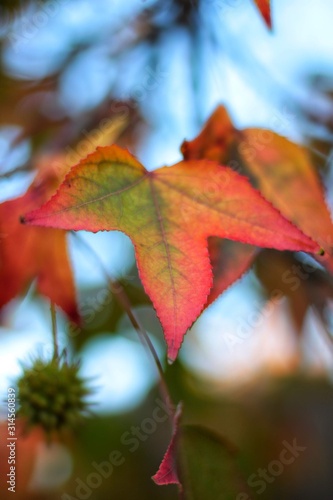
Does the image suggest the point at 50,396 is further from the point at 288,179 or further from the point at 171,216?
the point at 288,179

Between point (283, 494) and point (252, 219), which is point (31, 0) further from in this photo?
point (283, 494)


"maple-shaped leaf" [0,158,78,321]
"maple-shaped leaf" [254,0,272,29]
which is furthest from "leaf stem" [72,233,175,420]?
"maple-shaped leaf" [254,0,272,29]

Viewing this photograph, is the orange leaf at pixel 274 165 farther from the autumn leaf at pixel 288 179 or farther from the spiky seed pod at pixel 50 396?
the spiky seed pod at pixel 50 396

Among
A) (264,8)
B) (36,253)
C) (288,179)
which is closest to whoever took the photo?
(264,8)

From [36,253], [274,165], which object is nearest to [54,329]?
[36,253]

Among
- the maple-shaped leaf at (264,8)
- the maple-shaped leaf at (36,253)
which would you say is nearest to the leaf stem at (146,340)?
the maple-shaped leaf at (36,253)

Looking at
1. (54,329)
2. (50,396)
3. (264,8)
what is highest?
(264,8)
